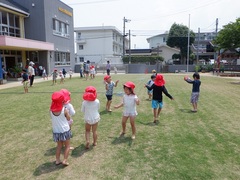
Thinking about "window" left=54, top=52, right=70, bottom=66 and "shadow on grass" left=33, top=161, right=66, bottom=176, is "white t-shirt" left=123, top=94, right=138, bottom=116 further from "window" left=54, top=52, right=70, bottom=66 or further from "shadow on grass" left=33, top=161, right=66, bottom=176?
"window" left=54, top=52, right=70, bottom=66

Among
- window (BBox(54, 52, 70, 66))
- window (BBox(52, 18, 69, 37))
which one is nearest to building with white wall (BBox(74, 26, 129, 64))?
window (BBox(54, 52, 70, 66))

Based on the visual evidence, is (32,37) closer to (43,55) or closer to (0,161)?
(43,55)

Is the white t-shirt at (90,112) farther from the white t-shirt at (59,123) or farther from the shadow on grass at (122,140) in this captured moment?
the shadow on grass at (122,140)

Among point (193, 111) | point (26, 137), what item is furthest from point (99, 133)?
point (193, 111)

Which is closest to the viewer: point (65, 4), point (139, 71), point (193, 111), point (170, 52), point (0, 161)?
point (0, 161)

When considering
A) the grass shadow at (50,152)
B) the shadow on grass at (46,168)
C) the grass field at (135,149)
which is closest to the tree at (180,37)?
the grass field at (135,149)

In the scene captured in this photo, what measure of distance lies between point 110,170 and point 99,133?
71.5 inches

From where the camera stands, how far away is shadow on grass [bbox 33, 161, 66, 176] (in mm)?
3656

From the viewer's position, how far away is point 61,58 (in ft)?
96.8

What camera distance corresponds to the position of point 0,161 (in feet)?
13.4

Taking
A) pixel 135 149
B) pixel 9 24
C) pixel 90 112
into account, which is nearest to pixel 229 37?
pixel 9 24

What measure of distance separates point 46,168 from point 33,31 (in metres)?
23.7

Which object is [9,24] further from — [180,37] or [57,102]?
[180,37]

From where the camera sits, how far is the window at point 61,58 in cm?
2780
